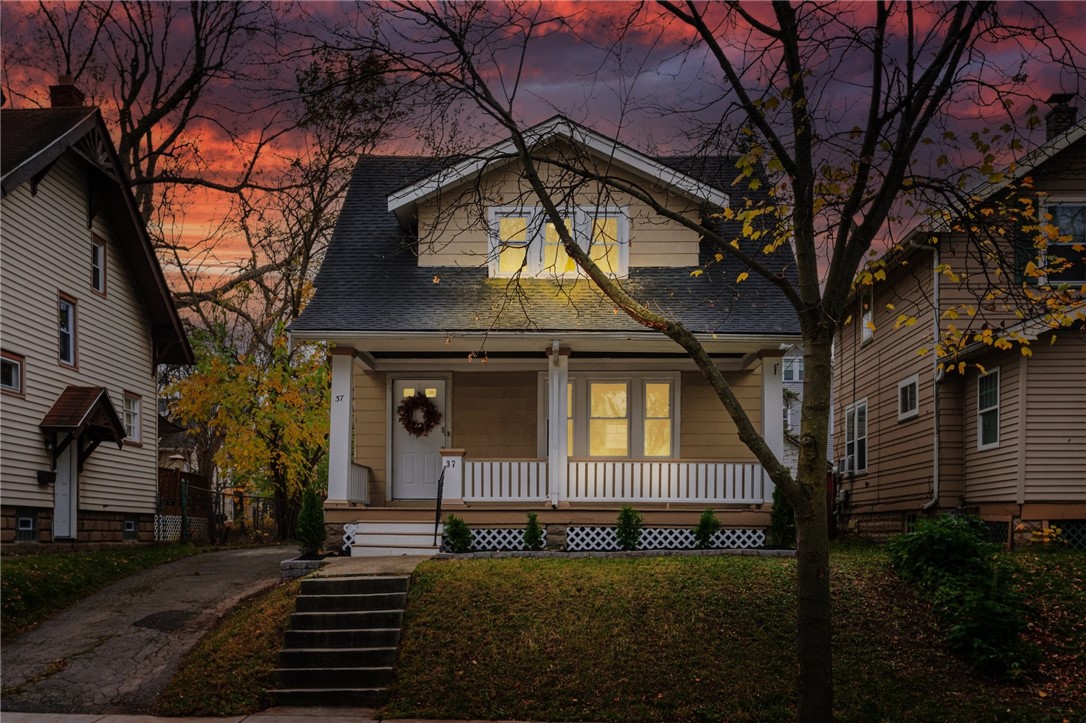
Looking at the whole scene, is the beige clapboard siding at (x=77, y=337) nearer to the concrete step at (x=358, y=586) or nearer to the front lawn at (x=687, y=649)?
the concrete step at (x=358, y=586)

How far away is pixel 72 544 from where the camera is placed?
2050 cm

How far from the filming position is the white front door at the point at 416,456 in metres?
19.0

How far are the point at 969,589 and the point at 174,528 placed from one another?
20790 mm

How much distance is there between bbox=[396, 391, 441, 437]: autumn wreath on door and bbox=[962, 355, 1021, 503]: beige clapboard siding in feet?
31.7

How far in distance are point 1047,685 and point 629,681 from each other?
428cm

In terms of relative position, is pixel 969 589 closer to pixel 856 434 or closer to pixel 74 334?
pixel 856 434

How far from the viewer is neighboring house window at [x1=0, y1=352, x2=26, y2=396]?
1830 centimetres

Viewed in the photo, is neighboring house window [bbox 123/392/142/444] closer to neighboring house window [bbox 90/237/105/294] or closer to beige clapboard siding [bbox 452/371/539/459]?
neighboring house window [bbox 90/237/105/294]

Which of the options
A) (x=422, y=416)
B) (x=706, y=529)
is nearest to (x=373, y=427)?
(x=422, y=416)

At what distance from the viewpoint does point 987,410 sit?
18391mm

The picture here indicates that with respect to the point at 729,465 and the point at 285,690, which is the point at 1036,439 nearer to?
the point at 729,465

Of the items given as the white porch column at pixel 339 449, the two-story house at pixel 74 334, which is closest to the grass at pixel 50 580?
the two-story house at pixel 74 334

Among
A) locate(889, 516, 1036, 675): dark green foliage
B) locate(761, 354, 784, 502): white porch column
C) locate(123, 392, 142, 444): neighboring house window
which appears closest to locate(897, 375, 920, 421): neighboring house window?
locate(761, 354, 784, 502): white porch column

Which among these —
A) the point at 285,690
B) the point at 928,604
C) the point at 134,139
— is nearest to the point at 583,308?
the point at 928,604
